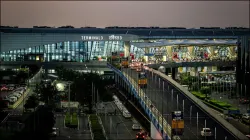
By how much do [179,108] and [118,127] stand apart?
123 inches

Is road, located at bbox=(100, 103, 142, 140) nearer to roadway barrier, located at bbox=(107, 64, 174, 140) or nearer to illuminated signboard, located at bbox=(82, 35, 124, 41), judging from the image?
roadway barrier, located at bbox=(107, 64, 174, 140)

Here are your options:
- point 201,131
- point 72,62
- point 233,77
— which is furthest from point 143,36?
point 201,131

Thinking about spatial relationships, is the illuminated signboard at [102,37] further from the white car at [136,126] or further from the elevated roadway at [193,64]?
the white car at [136,126]

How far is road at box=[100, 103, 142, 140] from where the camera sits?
20.1 meters

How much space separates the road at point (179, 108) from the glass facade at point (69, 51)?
1865 centimetres

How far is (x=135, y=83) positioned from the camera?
2503 cm

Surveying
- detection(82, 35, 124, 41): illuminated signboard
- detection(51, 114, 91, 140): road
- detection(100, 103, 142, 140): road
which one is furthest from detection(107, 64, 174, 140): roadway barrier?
detection(82, 35, 124, 41): illuminated signboard

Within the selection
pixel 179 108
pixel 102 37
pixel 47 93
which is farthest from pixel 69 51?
pixel 179 108

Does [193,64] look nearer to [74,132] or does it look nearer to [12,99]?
[12,99]

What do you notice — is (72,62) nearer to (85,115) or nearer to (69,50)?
(69,50)

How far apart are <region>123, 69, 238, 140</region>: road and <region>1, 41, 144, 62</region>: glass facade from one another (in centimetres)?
1865

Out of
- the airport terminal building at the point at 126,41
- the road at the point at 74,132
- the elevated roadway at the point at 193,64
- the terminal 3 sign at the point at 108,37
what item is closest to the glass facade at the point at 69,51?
the airport terminal building at the point at 126,41

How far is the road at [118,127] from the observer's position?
66.0ft

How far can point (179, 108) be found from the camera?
20922 millimetres
